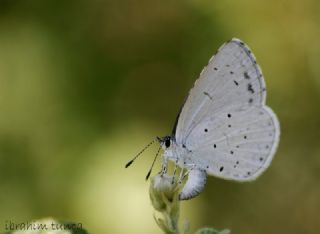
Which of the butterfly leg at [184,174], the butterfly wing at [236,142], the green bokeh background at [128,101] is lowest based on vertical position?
the butterfly leg at [184,174]

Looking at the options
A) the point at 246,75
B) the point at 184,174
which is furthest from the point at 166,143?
the point at 246,75

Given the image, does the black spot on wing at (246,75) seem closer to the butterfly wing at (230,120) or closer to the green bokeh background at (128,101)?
the butterfly wing at (230,120)

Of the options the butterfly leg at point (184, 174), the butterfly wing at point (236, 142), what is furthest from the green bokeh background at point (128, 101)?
the butterfly leg at point (184, 174)

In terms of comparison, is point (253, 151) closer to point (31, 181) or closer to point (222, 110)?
point (222, 110)

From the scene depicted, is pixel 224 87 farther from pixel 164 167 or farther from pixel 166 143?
pixel 164 167

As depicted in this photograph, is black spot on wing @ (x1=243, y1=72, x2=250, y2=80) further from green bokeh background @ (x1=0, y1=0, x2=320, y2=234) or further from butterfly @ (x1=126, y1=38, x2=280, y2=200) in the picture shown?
green bokeh background @ (x1=0, y1=0, x2=320, y2=234)
